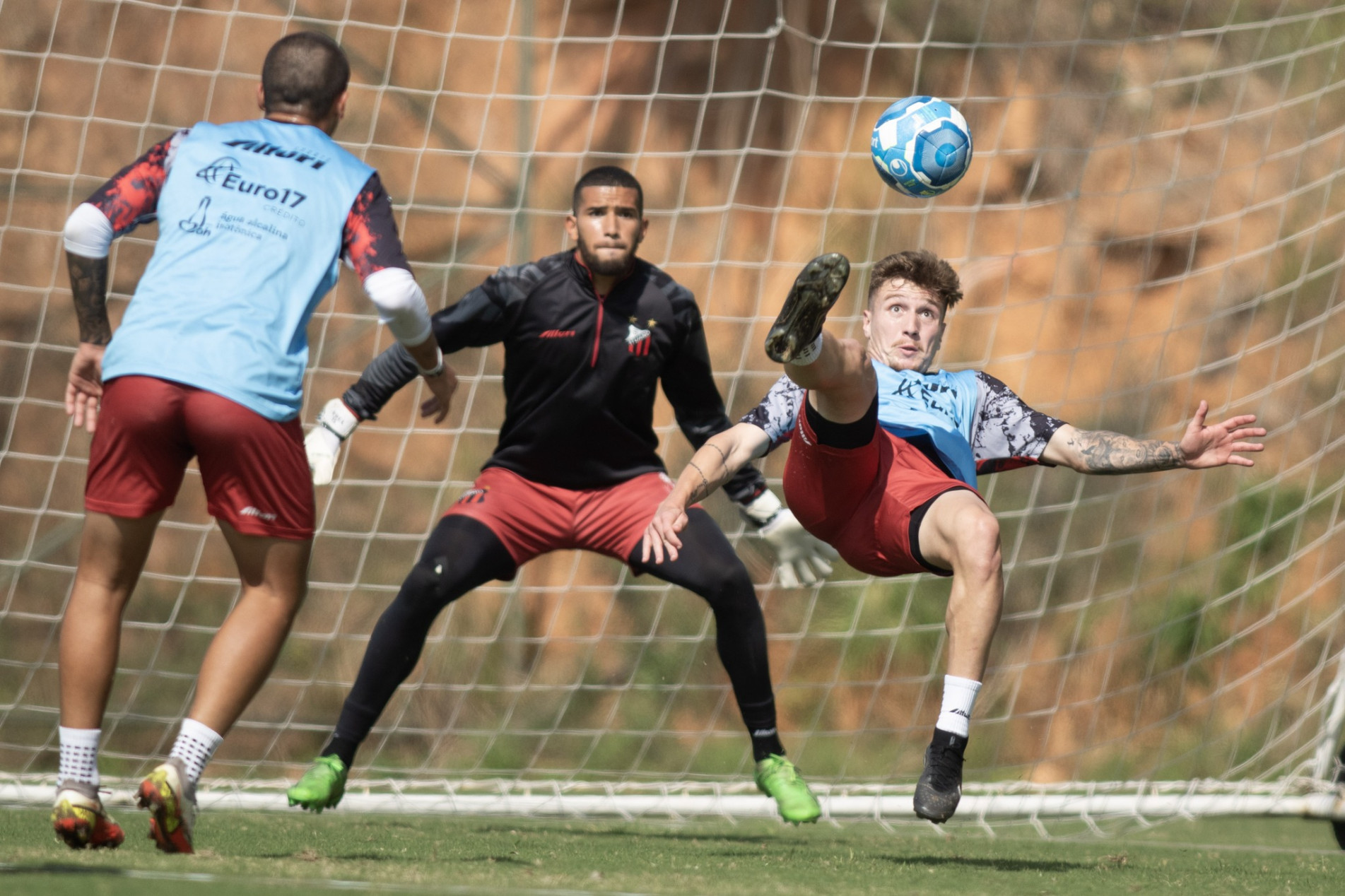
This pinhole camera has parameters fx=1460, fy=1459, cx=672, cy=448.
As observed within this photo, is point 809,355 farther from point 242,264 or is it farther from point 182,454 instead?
point 182,454

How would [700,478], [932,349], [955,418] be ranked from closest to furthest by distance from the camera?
[700,478] → [955,418] → [932,349]

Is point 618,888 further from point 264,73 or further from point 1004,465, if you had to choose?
point 264,73

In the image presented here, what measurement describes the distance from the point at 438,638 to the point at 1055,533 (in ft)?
11.5

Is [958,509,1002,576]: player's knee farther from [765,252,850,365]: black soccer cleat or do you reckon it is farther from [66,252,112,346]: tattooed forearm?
[66,252,112,346]: tattooed forearm

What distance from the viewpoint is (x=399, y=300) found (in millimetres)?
3145

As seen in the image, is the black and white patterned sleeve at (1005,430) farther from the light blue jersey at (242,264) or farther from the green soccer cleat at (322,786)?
the green soccer cleat at (322,786)

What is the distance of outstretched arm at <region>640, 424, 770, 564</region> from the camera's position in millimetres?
3342

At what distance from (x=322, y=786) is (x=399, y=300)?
143 cm

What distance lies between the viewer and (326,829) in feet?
14.6

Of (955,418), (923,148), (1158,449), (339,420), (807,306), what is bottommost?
(339,420)

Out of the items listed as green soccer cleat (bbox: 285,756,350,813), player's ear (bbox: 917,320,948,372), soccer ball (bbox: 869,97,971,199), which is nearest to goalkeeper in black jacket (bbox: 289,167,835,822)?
green soccer cleat (bbox: 285,756,350,813)

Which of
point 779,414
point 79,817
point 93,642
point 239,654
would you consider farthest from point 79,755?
point 779,414

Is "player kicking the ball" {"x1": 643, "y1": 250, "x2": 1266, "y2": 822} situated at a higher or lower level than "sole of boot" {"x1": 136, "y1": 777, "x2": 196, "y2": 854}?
higher

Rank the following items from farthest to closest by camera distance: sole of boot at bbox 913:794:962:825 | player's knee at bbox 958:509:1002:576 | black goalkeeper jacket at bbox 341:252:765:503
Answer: black goalkeeper jacket at bbox 341:252:765:503
player's knee at bbox 958:509:1002:576
sole of boot at bbox 913:794:962:825
